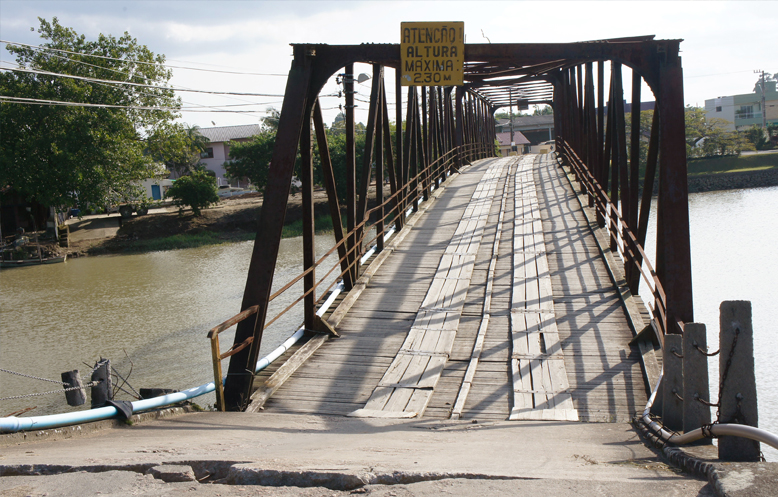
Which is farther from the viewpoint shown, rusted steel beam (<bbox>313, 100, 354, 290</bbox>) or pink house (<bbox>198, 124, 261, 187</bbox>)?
pink house (<bbox>198, 124, 261, 187</bbox>)

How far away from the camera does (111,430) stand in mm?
4812

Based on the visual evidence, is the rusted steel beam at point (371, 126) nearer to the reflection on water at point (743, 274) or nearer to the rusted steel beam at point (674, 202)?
the rusted steel beam at point (674, 202)

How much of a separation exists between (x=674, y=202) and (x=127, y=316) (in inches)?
754

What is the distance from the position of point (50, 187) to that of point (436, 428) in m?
36.7

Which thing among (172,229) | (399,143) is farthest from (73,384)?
(172,229)

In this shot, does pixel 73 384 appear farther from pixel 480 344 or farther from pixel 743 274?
pixel 743 274

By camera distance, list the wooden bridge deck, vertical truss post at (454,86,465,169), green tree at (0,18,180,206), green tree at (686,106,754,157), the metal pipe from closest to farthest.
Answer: the metal pipe, the wooden bridge deck, vertical truss post at (454,86,465,169), green tree at (0,18,180,206), green tree at (686,106,754,157)

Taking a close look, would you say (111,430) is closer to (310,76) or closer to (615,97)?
(310,76)

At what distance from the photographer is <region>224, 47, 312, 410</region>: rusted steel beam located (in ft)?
20.6

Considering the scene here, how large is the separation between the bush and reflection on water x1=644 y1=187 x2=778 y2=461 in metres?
30.6

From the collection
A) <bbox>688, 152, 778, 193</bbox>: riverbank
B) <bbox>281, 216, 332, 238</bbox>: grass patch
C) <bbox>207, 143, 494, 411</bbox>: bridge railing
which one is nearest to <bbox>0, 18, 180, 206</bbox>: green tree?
<bbox>281, 216, 332, 238</bbox>: grass patch

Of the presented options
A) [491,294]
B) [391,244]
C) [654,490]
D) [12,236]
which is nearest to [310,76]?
[491,294]

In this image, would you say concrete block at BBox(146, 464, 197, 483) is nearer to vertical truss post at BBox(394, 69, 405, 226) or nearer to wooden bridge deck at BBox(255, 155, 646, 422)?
wooden bridge deck at BBox(255, 155, 646, 422)

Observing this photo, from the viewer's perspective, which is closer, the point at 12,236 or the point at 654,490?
the point at 654,490
